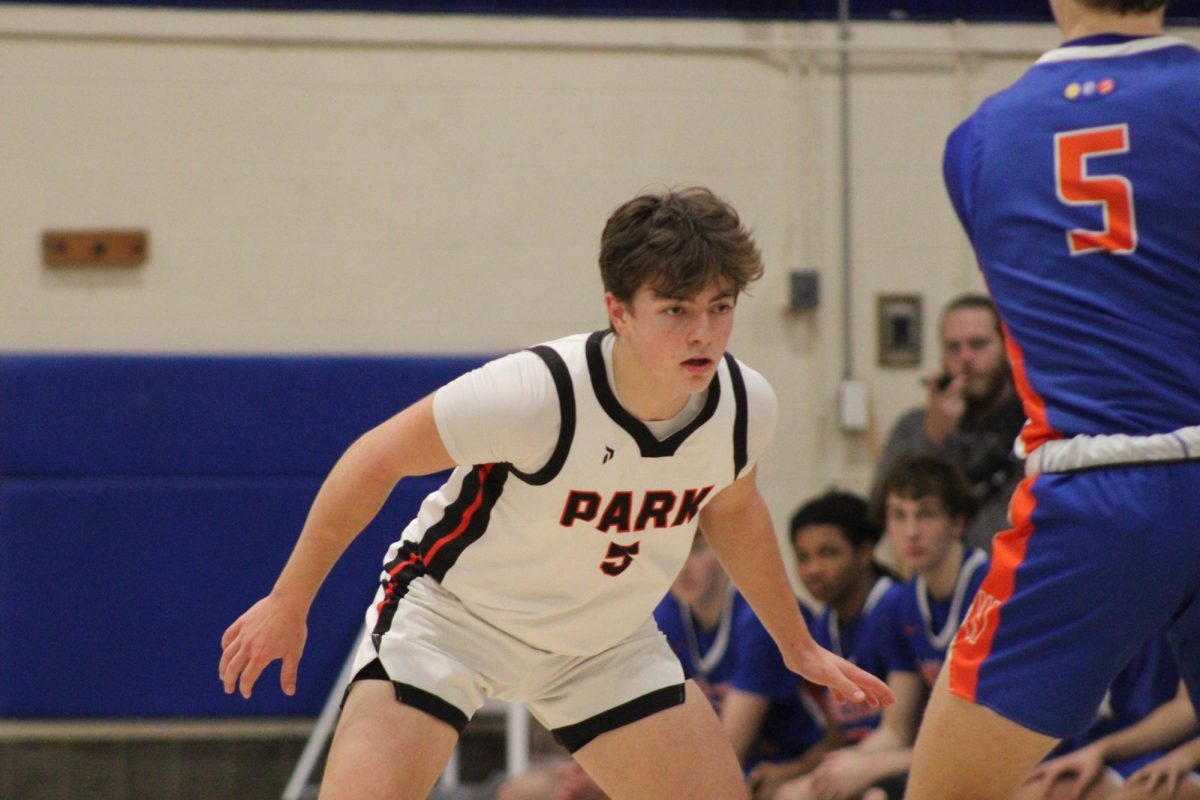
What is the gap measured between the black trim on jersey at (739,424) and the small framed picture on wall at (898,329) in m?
3.64

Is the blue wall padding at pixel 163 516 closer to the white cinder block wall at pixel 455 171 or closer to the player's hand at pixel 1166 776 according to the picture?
the white cinder block wall at pixel 455 171

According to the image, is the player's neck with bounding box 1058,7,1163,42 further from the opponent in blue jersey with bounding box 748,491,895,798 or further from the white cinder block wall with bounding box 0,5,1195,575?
the white cinder block wall with bounding box 0,5,1195,575

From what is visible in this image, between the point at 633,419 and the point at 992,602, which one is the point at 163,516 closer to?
the point at 633,419

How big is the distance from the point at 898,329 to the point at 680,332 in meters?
3.91

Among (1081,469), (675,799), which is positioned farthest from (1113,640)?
(675,799)

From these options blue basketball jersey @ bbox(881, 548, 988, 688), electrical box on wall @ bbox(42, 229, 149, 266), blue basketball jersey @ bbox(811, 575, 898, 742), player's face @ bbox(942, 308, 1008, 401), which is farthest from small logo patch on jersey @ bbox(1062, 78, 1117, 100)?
electrical box on wall @ bbox(42, 229, 149, 266)

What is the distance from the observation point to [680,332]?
2484 millimetres

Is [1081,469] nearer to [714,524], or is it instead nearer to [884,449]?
[714,524]

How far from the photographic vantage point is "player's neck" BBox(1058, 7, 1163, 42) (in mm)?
2246

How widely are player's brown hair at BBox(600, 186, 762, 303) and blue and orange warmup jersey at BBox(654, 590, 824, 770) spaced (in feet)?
6.98

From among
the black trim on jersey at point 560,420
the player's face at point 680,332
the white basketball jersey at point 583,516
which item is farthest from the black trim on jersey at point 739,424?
the black trim on jersey at point 560,420

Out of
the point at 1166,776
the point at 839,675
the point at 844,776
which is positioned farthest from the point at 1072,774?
the point at 839,675

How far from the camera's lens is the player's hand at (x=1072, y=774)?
3877 mm

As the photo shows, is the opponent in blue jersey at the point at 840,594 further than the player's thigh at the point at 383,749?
Yes
